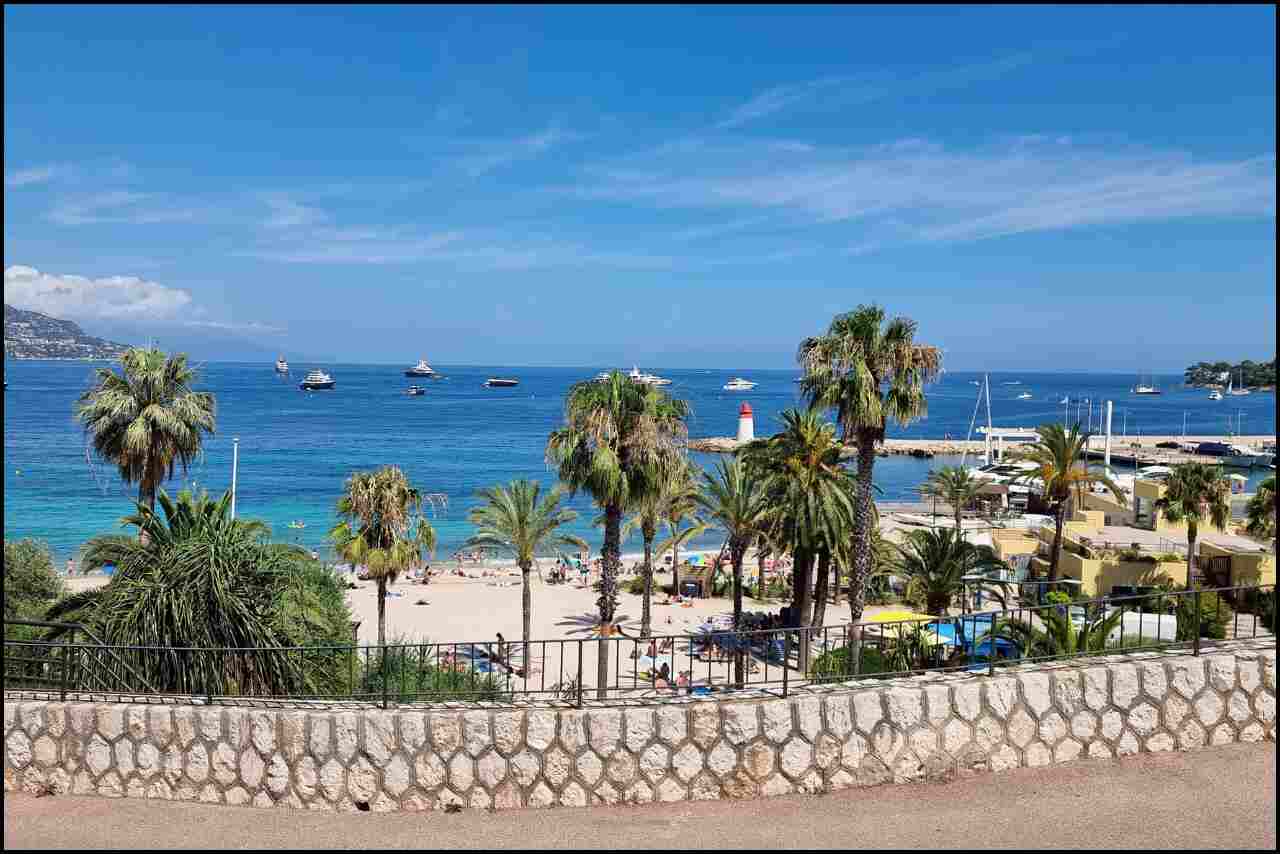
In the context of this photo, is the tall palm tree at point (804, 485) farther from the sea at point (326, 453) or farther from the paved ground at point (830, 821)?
the paved ground at point (830, 821)

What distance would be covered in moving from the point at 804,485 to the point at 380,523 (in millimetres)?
10770

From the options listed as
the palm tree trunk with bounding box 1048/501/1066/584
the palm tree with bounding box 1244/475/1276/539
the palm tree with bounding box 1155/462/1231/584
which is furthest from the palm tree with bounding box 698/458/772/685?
the palm tree with bounding box 1244/475/1276/539

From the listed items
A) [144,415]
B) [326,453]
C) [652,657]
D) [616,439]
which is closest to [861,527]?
[616,439]

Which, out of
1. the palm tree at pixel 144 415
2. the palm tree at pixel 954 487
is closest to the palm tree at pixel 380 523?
the palm tree at pixel 144 415

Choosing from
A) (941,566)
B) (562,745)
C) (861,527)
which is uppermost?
(861,527)

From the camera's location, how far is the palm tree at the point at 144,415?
59.4 ft

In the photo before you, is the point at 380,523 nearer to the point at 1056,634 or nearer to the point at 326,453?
the point at 1056,634

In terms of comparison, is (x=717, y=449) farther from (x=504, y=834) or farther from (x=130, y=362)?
(x=504, y=834)

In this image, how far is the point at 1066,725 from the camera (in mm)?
7996

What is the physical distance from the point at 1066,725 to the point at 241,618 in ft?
27.4

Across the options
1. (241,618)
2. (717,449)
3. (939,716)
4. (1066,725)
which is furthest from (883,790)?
(717,449)

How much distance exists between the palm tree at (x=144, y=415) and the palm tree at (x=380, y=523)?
198 inches

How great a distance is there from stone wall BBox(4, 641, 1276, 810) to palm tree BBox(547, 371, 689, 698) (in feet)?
48.5

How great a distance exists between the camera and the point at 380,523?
78.1 ft
